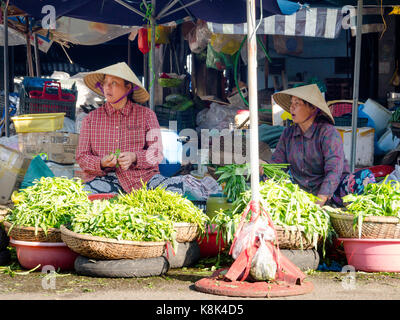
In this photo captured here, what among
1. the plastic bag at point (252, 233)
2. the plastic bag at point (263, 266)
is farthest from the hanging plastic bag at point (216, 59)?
the plastic bag at point (263, 266)

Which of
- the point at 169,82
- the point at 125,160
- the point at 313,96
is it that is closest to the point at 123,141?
the point at 125,160

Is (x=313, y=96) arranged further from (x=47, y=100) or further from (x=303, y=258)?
(x=47, y=100)

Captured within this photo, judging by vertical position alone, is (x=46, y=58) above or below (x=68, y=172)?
above

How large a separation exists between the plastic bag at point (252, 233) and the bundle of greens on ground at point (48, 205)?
1.36 meters

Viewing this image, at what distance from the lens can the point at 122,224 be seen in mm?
4988

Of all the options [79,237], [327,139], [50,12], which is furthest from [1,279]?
[50,12]

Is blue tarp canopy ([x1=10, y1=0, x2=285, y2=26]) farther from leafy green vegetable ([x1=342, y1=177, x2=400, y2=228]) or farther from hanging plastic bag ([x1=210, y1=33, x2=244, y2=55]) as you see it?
leafy green vegetable ([x1=342, y1=177, x2=400, y2=228])

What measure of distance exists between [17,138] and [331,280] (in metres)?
5.26

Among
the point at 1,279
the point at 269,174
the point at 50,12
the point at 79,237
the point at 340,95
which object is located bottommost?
the point at 1,279

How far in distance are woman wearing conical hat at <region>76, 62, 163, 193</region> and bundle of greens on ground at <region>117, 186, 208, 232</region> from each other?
3.32 feet

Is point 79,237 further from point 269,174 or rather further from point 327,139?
point 327,139

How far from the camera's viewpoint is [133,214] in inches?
200

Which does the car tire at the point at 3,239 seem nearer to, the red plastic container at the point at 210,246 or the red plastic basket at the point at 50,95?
the red plastic container at the point at 210,246

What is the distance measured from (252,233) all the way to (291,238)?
0.56m
